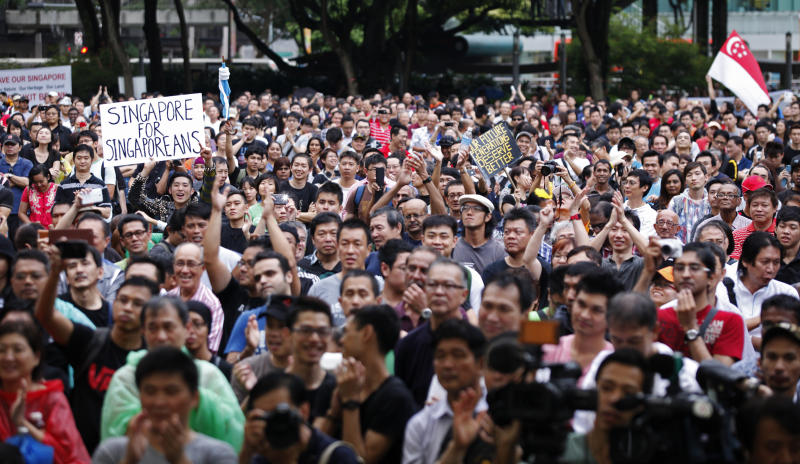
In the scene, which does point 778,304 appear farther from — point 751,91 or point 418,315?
point 751,91

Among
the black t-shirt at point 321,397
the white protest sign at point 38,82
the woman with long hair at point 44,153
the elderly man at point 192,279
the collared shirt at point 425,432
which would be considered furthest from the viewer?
the white protest sign at point 38,82

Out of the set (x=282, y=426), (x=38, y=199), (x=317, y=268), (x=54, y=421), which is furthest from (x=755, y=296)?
(x=38, y=199)

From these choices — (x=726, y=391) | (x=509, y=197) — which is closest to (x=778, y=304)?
(x=726, y=391)

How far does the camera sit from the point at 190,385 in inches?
167

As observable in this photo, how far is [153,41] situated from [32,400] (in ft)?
97.0

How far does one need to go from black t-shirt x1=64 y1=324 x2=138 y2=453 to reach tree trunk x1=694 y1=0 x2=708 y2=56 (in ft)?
121

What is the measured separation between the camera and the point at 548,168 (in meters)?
9.20

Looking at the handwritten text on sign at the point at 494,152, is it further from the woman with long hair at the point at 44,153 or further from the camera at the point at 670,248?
the woman with long hair at the point at 44,153

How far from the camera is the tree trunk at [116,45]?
28.8m

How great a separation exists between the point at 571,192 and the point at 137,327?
5.24 metres

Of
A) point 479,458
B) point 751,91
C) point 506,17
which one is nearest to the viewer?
point 479,458

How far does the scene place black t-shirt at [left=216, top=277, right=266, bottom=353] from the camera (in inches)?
262

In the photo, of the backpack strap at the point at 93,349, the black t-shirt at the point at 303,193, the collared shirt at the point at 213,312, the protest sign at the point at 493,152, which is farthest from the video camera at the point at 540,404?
the black t-shirt at the point at 303,193

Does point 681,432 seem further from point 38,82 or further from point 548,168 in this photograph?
point 38,82
